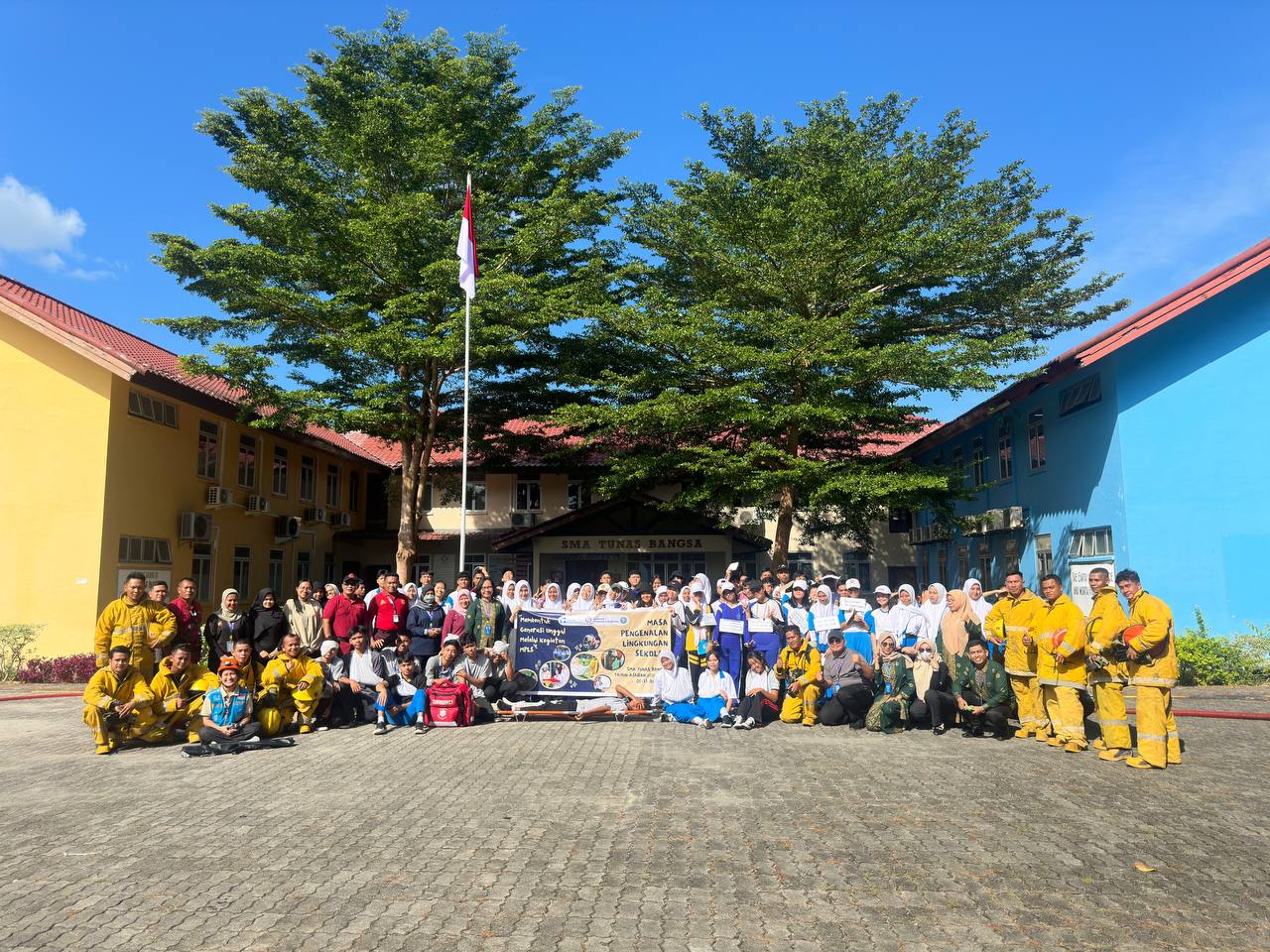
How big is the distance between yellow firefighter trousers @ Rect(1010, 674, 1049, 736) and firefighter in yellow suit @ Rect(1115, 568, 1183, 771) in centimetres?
143

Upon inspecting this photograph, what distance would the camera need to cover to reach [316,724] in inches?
429

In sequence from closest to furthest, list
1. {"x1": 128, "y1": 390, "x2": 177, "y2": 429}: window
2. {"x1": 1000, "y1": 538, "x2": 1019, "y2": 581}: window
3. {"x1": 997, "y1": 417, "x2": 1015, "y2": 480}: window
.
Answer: {"x1": 128, "y1": 390, "x2": 177, "y2": 429}: window
{"x1": 1000, "y1": 538, "x2": 1019, "y2": 581}: window
{"x1": 997, "y1": 417, "x2": 1015, "y2": 480}: window

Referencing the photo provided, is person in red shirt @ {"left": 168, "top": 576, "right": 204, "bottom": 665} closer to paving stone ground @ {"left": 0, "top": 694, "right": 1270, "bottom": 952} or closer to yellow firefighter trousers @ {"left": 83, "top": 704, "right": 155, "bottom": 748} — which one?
yellow firefighter trousers @ {"left": 83, "top": 704, "right": 155, "bottom": 748}

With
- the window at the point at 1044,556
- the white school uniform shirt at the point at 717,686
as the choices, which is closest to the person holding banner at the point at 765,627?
the white school uniform shirt at the point at 717,686

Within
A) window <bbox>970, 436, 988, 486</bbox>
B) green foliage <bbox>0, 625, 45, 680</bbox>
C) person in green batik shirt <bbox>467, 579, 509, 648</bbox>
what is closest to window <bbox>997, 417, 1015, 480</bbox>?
window <bbox>970, 436, 988, 486</bbox>

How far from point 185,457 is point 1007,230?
2003 cm

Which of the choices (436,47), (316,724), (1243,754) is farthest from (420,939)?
(436,47)

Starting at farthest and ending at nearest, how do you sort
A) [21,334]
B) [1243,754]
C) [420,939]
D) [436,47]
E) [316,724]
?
[436,47], [21,334], [316,724], [1243,754], [420,939]

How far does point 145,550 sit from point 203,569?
2.70 m

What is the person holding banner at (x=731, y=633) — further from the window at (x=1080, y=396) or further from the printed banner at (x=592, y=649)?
the window at (x=1080, y=396)

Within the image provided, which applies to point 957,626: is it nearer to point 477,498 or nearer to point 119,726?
point 119,726

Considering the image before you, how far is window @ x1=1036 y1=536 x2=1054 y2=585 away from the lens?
762 inches

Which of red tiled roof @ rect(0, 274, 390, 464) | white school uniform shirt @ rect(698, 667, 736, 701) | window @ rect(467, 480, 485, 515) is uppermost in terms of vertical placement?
red tiled roof @ rect(0, 274, 390, 464)

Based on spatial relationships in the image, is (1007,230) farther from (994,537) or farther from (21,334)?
(21,334)
